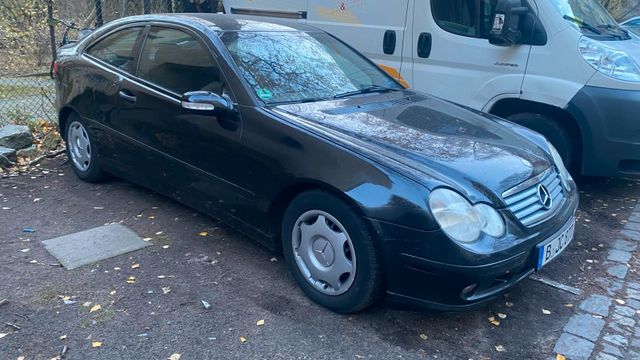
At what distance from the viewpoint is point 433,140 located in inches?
129

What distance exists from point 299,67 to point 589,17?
10.1ft

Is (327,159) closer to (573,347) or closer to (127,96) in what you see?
(573,347)

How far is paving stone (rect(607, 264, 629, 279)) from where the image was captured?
12.5ft

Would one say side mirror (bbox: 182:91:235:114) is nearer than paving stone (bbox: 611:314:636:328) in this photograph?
No

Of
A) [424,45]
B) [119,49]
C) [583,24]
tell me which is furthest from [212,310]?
[583,24]

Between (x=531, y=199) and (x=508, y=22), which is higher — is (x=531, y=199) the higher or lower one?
the lower one

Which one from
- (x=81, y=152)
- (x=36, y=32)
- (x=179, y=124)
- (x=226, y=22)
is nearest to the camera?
A: (x=179, y=124)

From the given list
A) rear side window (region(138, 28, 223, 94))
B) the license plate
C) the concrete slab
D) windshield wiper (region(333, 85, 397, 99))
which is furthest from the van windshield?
the concrete slab

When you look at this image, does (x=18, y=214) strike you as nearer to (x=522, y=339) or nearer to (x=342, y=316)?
(x=342, y=316)

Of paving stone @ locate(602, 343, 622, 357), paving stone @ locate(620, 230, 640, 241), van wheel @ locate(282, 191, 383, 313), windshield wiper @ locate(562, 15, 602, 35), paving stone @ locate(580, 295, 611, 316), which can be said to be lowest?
paving stone @ locate(602, 343, 622, 357)

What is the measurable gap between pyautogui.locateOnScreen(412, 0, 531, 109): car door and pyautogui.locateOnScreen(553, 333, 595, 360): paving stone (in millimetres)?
2735

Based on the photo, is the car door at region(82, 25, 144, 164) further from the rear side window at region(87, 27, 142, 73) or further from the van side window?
the van side window

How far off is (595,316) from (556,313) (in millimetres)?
226

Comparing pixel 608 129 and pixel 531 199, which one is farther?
pixel 608 129
